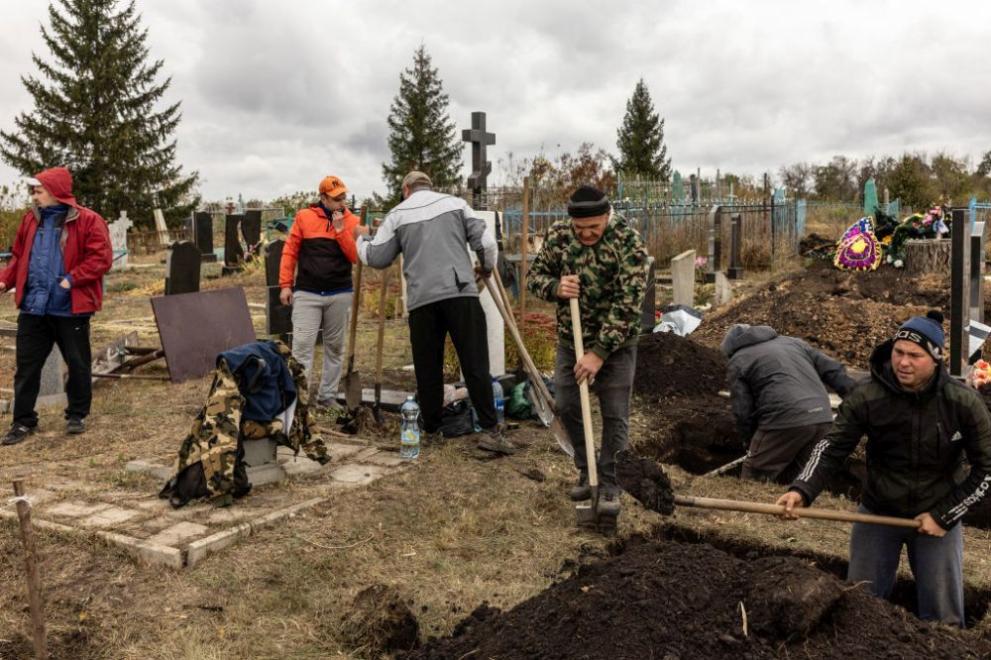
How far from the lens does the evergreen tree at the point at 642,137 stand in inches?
1937

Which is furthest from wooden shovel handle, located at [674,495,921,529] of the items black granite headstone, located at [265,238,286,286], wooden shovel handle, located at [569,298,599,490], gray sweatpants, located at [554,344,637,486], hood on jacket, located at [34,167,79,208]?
black granite headstone, located at [265,238,286,286]

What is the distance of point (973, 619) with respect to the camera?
392cm

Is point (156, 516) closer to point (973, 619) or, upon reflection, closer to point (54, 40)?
point (973, 619)

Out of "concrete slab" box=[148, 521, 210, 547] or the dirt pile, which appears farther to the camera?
the dirt pile

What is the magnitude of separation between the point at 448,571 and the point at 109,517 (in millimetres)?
1839

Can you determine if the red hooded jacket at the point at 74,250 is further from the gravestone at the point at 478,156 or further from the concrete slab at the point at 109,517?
the gravestone at the point at 478,156

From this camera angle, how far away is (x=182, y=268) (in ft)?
32.9

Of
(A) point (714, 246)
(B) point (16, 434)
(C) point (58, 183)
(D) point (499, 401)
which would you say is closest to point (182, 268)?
(C) point (58, 183)

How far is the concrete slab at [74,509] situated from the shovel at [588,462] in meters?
2.55

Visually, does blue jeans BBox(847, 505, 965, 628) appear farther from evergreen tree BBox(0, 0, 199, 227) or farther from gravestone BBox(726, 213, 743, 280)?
evergreen tree BBox(0, 0, 199, 227)

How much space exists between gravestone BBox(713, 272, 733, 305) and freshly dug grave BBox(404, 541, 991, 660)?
11.2m

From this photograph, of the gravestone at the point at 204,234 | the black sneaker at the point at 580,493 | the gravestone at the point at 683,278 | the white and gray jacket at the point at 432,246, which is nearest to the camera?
the black sneaker at the point at 580,493

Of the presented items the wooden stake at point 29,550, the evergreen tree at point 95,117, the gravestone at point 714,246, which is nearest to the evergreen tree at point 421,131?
the evergreen tree at point 95,117

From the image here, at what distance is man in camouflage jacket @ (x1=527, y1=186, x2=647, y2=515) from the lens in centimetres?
446
